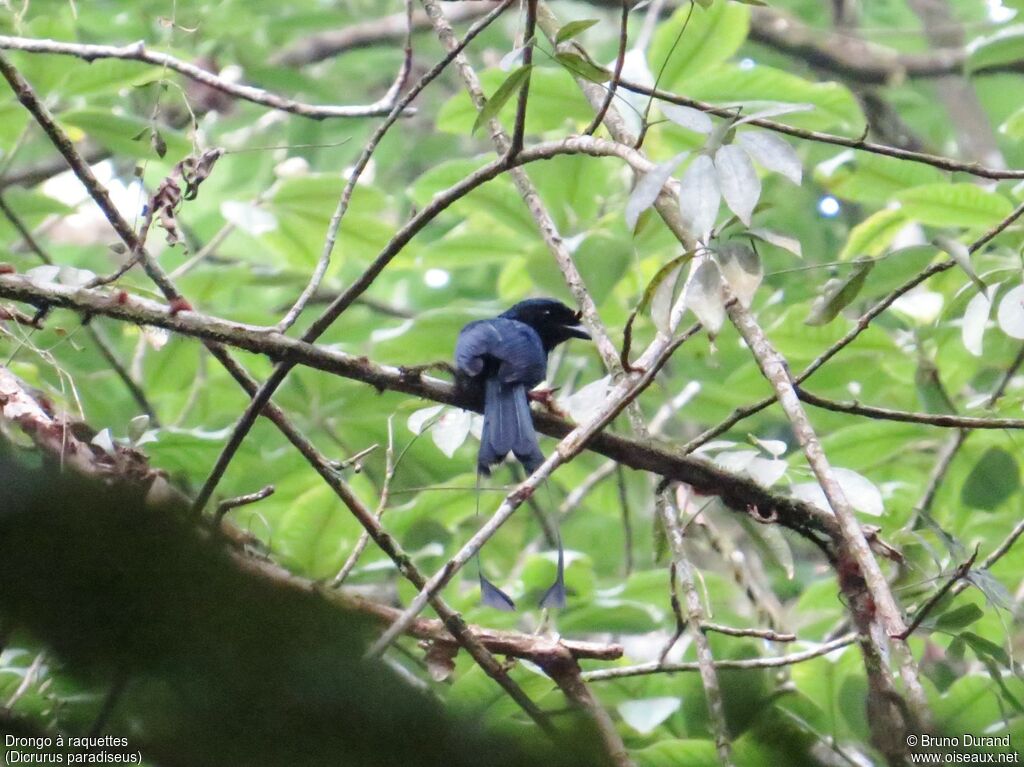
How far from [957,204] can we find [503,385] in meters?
1.66

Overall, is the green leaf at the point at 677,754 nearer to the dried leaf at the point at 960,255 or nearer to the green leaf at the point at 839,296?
the green leaf at the point at 839,296

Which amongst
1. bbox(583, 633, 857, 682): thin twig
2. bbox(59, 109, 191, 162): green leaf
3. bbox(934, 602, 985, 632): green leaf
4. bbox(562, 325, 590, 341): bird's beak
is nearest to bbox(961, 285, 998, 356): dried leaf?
bbox(934, 602, 985, 632): green leaf

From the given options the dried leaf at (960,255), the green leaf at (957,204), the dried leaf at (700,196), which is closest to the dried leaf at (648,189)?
the dried leaf at (700,196)

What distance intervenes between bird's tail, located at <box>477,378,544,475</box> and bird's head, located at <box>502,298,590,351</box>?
4.46 feet

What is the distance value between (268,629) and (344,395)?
3.73m

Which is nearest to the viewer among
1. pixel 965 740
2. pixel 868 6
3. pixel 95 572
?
pixel 95 572

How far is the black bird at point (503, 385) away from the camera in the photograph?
2875 mm

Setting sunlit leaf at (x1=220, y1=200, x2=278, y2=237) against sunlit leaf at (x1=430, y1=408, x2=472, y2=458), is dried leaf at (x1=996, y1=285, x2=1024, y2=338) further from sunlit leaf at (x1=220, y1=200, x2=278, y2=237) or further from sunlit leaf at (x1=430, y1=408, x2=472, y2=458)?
sunlit leaf at (x1=220, y1=200, x2=278, y2=237)

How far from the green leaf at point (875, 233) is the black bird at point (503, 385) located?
1.29 meters

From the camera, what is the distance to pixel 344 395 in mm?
4383

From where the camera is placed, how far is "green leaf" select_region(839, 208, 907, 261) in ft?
13.3

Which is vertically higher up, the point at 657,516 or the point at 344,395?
the point at 344,395

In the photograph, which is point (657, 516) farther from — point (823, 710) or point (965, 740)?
point (965, 740)

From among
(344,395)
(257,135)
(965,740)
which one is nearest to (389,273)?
(257,135)
